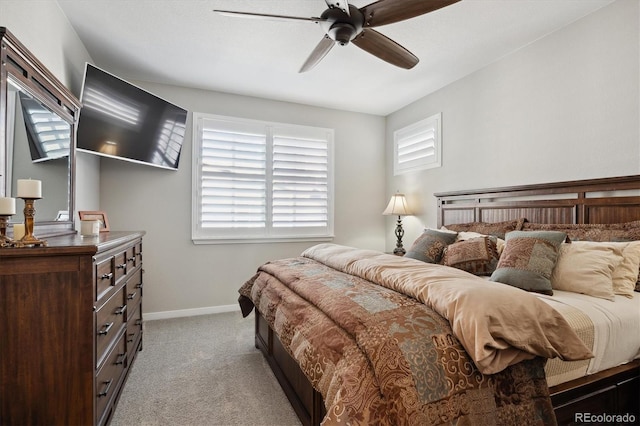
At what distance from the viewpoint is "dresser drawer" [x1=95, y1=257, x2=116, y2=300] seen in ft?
5.08

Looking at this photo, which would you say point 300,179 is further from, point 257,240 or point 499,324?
point 499,324

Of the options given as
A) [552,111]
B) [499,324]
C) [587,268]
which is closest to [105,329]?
[499,324]

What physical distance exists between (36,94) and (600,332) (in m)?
3.39

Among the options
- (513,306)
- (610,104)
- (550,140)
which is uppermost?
(610,104)

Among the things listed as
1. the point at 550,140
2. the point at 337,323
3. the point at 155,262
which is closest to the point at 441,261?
the point at 550,140

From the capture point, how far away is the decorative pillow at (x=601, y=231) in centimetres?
208

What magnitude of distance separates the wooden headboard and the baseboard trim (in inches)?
118

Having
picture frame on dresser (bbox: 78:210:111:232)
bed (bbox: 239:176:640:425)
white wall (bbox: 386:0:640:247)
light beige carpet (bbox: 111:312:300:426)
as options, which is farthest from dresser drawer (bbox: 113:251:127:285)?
white wall (bbox: 386:0:640:247)

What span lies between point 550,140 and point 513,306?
86.0 inches

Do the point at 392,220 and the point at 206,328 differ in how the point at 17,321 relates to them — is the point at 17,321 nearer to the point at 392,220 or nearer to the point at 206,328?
the point at 206,328

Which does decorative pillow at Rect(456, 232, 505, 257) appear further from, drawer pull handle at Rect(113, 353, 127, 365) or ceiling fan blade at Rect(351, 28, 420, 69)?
drawer pull handle at Rect(113, 353, 127, 365)

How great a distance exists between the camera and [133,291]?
8.02 feet

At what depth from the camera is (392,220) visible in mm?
4883
